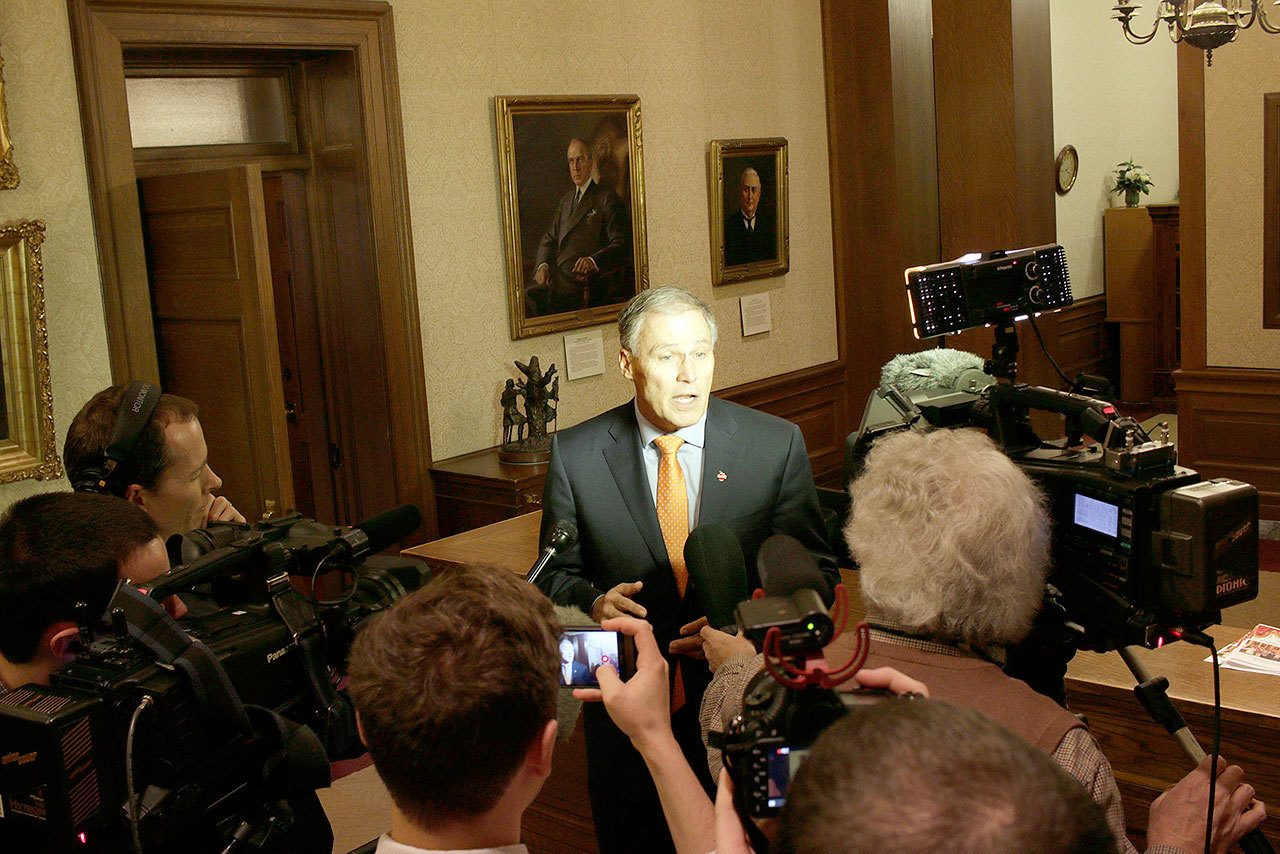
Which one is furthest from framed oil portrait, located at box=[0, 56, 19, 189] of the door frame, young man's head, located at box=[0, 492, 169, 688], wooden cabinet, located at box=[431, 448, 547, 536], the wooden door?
young man's head, located at box=[0, 492, 169, 688]

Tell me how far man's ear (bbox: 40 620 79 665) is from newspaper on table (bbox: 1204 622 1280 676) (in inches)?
87.7

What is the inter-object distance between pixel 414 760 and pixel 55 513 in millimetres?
1053

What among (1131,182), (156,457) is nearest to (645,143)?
(156,457)

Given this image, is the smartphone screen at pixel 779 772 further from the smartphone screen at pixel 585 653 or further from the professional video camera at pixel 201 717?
the professional video camera at pixel 201 717

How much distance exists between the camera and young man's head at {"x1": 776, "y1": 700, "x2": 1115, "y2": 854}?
0.91m

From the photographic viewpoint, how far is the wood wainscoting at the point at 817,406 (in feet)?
24.9

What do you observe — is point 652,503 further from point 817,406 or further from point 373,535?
point 817,406

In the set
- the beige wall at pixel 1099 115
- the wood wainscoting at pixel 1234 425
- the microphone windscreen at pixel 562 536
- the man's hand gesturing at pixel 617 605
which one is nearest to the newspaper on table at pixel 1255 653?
the man's hand gesturing at pixel 617 605

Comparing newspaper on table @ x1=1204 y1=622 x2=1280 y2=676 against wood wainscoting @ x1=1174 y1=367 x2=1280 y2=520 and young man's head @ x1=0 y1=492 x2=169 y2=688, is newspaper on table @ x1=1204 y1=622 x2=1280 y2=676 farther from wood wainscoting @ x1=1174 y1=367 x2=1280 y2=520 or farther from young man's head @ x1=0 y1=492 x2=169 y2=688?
wood wainscoting @ x1=1174 y1=367 x2=1280 y2=520

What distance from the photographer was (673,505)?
285cm

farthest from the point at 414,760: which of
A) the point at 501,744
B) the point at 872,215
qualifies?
the point at 872,215

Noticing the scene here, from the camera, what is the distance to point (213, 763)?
1.78 m

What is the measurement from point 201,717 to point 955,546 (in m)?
1.08

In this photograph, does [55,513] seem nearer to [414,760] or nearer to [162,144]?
[414,760]
